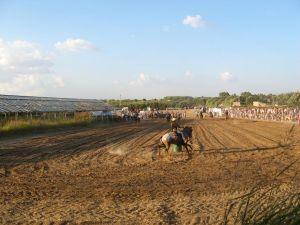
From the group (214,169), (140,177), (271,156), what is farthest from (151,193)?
(271,156)

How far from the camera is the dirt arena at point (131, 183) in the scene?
9.18 m

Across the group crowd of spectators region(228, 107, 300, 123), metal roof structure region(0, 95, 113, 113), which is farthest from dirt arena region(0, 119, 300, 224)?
crowd of spectators region(228, 107, 300, 123)

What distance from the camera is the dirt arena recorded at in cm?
918

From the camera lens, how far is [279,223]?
6.88ft

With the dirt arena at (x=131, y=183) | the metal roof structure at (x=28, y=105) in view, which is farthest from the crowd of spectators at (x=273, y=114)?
the dirt arena at (x=131, y=183)

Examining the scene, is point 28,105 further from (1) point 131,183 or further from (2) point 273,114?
(1) point 131,183

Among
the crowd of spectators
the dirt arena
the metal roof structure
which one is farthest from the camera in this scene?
the crowd of spectators

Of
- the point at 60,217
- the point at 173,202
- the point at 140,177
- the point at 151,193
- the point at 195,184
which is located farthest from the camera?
the point at 140,177

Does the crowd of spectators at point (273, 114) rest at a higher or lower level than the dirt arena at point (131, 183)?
higher

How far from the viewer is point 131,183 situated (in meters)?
12.6

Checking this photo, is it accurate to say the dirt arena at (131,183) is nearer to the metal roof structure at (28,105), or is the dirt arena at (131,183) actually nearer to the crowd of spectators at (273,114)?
the metal roof structure at (28,105)

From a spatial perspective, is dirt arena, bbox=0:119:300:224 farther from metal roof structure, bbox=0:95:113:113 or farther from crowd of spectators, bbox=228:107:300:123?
crowd of spectators, bbox=228:107:300:123

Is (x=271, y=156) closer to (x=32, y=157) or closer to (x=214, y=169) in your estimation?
(x=214, y=169)

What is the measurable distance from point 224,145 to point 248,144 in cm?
137
